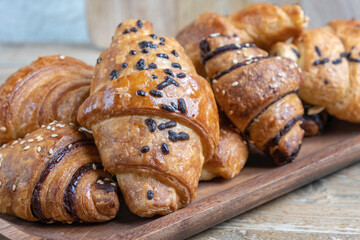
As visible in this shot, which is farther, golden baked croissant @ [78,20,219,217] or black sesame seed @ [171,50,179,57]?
black sesame seed @ [171,50,179,57]

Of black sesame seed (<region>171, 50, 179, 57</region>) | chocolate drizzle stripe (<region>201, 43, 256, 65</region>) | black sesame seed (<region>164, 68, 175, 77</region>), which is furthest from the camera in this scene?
chocolate drizzle stripe (<region>201, 43, 256, 65</region>)

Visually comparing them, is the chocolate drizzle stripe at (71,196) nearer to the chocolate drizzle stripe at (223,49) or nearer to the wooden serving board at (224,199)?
the wooden serving board at (224,199)

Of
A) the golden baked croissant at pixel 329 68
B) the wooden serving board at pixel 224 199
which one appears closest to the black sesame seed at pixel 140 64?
the wooden serving board at pixel 224 199

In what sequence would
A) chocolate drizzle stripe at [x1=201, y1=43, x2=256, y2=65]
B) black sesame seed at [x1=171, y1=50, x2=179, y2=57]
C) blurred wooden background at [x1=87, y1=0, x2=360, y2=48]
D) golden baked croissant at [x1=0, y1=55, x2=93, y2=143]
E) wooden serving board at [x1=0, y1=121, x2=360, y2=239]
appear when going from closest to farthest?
wooden serving board at [x1=0, y1=121, x2=360, y2=239]
black sesame seed at [x1=171, y1=50, x2=179, y2=57]
golden baked croissant at [x1=0, y1=55, x2=93, y2=143]
chocolate drizzle stripe at [x1=201, y1=43, x2=256, y2=65]
blurred wooden background at [x1=87, y1=0, x2=360, y2=48]

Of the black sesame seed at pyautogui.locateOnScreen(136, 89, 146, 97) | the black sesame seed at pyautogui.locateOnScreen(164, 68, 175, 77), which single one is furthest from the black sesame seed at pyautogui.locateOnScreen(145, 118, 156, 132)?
the black sesame seed at pyautogui.locateOnScreen(164, 68, 175, 77)

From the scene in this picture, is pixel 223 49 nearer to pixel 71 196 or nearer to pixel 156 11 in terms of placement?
pixel 71 196

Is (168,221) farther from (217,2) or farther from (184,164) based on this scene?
(217,2)

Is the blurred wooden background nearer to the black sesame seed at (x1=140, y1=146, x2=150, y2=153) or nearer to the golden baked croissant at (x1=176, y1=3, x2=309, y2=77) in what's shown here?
the golden baked croissant at (x1=176, y1=3, x2=309, y2=77)

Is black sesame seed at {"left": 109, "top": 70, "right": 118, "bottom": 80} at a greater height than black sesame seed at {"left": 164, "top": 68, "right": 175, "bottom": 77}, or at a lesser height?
greater
